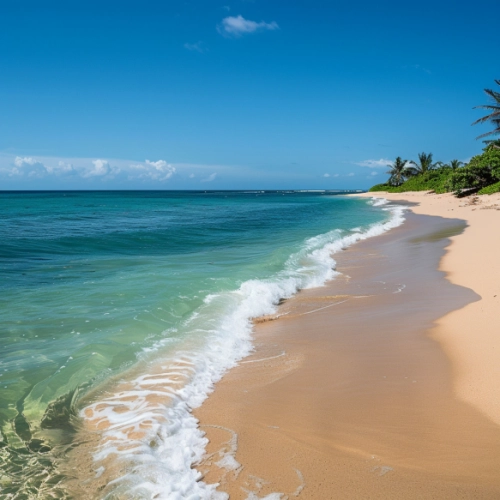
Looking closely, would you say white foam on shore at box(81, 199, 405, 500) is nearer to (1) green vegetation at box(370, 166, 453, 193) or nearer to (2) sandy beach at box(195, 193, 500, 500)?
(2) sandy beach at box(195, 193, 500, 500)

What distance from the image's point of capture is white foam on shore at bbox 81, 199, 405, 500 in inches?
123

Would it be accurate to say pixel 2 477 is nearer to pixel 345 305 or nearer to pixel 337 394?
pixel 337 394

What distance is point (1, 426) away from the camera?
395 cm

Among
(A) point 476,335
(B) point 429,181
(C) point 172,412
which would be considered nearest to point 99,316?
(C) point 172,412

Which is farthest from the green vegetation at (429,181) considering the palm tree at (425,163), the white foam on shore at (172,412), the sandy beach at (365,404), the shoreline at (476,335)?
the white foam on shore at (172,412)

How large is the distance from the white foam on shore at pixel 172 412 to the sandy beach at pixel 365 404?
17cm

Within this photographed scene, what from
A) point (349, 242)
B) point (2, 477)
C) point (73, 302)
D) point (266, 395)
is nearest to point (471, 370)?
point (266, 395)

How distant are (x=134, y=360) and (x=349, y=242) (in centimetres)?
1459

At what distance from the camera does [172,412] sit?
4.16 metres

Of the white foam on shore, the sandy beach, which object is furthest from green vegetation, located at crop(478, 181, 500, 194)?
the white foam on shore

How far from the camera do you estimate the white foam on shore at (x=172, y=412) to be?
3.12 m

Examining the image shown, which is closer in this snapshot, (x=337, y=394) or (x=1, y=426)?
(x=1, y=426)

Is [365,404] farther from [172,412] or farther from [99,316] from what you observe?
[99,316]

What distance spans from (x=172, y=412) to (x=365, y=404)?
2033 mm
